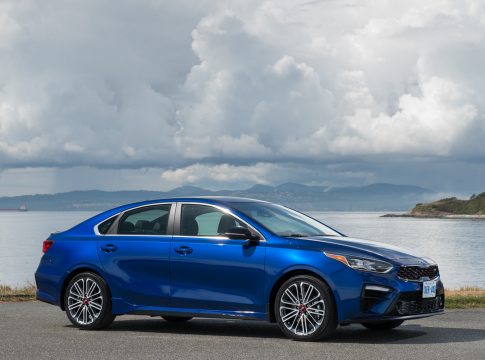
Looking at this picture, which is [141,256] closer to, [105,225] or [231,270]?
[105,225]

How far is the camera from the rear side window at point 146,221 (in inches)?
462

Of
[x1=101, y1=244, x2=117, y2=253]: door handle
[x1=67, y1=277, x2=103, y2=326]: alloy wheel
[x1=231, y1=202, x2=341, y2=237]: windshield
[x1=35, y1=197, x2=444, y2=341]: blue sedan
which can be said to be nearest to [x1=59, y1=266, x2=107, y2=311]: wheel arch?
[x1=35, y1=197, x2=444, y2=341]: blue sedan

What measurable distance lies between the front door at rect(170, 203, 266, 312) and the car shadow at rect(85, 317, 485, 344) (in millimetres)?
541

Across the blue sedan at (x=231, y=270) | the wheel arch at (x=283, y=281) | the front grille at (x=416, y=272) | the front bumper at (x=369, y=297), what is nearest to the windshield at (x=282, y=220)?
the blue sedan at (x=231, y=270)

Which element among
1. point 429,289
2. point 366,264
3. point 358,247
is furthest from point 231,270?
point 429,289

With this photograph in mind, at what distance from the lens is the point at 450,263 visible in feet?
229

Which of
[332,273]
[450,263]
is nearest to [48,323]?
[332,273]

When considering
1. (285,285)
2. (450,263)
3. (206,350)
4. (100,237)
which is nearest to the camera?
(206,350)

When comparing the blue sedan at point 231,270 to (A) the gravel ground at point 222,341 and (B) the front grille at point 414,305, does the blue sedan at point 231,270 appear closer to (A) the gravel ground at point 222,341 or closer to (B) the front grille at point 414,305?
(B) the front grille at point 414,305

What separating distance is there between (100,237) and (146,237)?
727 mm

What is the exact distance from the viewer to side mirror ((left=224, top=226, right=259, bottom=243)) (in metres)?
10.8

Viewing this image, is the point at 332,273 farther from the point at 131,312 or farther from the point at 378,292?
the point at 131,312

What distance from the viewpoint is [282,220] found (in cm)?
1153

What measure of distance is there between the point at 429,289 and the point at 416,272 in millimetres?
285
